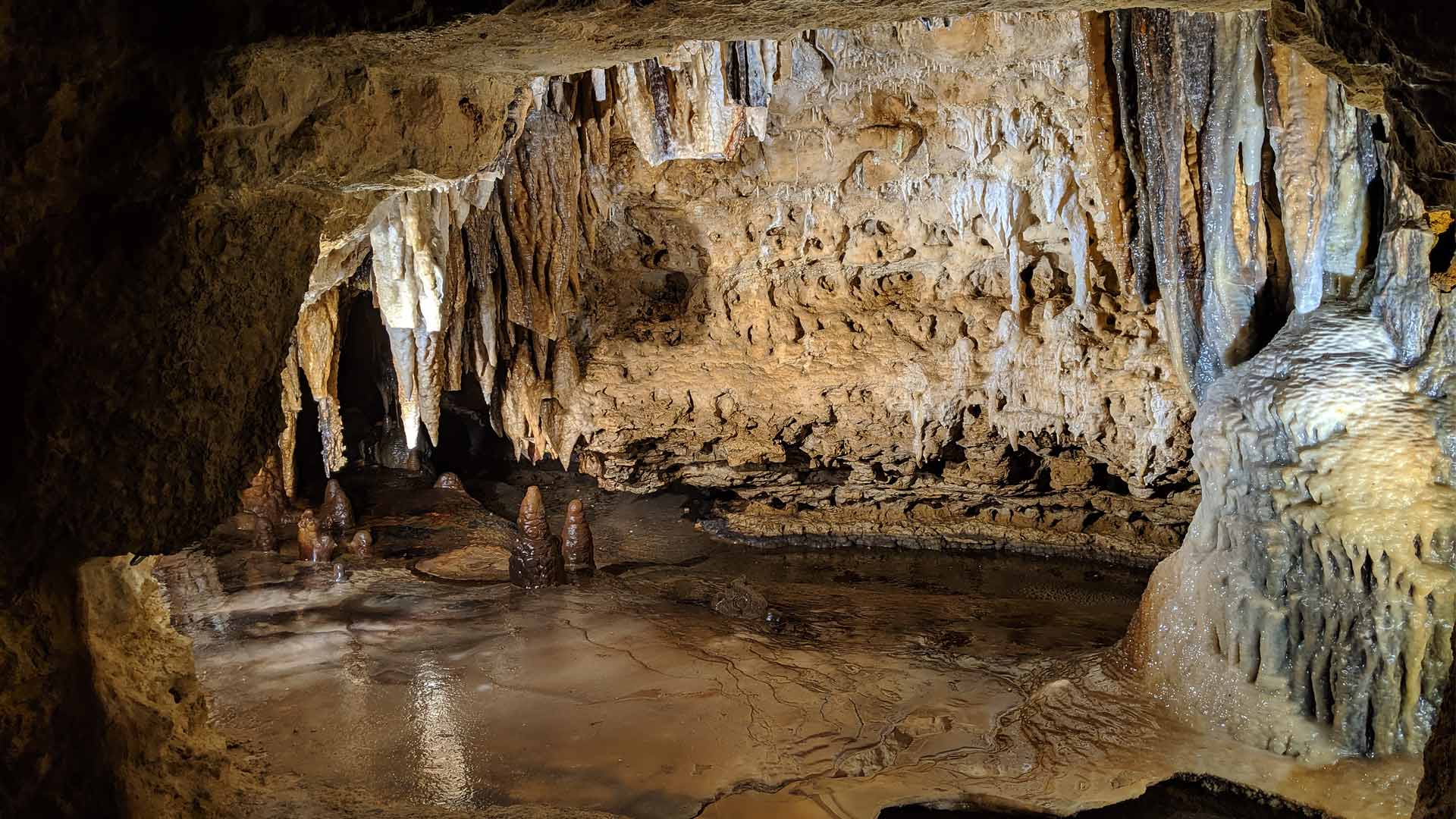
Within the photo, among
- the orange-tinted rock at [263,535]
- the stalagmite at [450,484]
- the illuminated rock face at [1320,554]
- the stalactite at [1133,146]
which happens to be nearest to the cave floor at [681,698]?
the orange-tinted rock at [263,535]

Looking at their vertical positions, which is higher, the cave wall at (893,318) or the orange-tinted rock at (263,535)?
the cave wall at (893,318)

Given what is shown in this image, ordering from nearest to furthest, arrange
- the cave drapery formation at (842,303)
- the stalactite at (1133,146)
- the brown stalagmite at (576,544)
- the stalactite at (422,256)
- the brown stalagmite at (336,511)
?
1. the cave drapery formation at (842,303)
2. the stalactite at (1133,146)
3. the stalactite at (422,256)
4. the brown stalagmite at (576,544)
5. the brown stalagmite at (336,511)

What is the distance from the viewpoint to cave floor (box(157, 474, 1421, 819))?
4.73 m

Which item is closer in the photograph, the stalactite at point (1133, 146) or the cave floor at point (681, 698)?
the cave floor at point (681, 698)

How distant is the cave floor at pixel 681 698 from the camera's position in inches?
186

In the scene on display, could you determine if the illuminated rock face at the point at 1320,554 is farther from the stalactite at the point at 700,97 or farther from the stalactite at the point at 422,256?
the stalactite at the point at 422,256

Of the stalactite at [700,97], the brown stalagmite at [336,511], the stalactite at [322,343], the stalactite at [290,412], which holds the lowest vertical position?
the brown stalagmite at [336,511]

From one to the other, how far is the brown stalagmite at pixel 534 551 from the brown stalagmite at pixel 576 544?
1.09ft

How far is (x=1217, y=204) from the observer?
18.6 feet

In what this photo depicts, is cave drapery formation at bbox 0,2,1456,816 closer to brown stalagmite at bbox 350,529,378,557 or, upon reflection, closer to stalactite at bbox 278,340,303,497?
stalactite at bbox 278,340,303,497

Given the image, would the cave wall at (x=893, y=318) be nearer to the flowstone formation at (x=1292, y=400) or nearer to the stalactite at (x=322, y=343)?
the flowstone formation at (x=1292, y=400)

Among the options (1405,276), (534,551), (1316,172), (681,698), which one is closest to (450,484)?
(534,551)

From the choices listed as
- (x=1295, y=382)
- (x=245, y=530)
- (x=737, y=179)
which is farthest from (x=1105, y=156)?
(x=245, y=530)

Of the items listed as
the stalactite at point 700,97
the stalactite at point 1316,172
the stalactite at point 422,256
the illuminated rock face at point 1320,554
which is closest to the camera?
the illuminated rock face at point 1320,554
